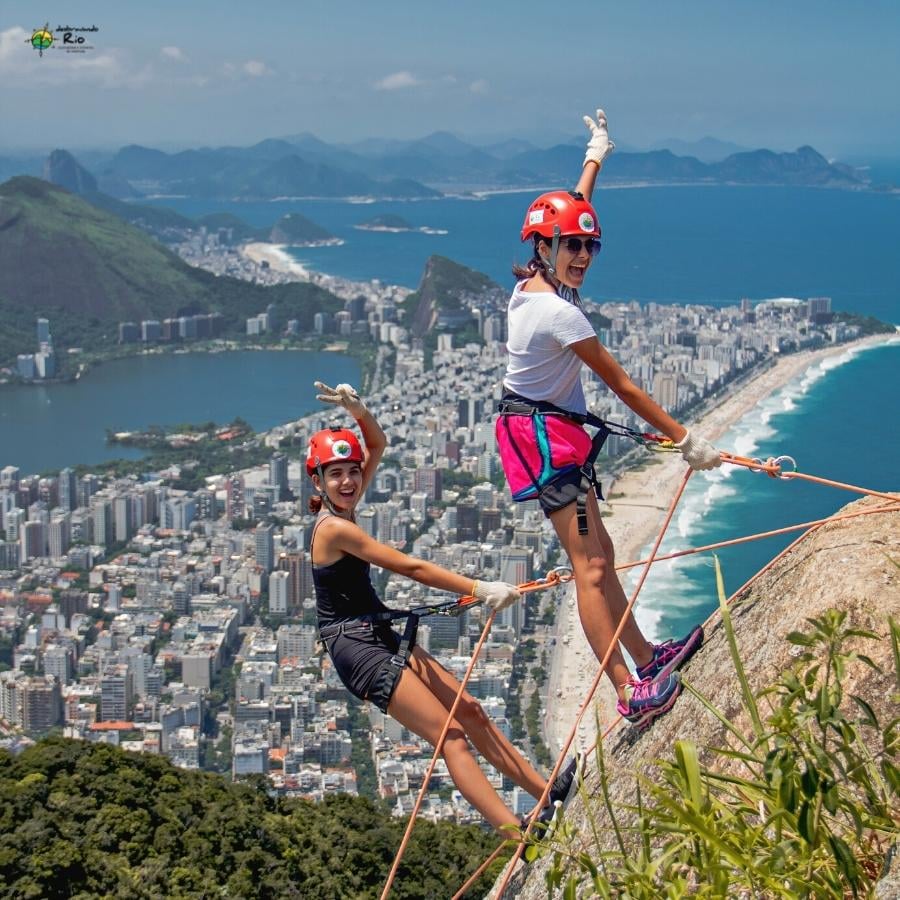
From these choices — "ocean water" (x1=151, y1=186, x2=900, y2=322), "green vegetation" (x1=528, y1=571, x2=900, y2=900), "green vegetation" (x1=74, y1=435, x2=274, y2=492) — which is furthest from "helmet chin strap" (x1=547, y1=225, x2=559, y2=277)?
"ocean water" (x1=151, y1=186, x2=900, y2=322)

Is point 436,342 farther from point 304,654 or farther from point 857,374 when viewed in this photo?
point 304,654

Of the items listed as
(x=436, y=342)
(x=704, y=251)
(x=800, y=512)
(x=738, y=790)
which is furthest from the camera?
(x=704, y=251)

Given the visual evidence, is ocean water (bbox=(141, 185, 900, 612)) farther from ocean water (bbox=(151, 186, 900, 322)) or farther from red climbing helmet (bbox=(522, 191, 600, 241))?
red climbing helmet (bbox=(522, 191, 600, 241))

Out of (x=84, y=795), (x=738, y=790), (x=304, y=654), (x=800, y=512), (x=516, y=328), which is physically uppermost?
(x=516, y=328)

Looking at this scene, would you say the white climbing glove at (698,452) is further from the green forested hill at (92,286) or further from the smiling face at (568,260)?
the green forested hill at (92,286)

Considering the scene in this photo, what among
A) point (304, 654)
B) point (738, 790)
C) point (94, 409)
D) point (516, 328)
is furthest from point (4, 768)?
point (94, 409)

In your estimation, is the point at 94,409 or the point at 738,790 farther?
the point at 94,409

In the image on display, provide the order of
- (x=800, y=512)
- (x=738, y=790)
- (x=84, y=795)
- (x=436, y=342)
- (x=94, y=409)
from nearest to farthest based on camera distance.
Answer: (x=738, y=790) → (x=84, y=795) → (x=800, y=512) → (x=94, y=409) → (x=436, y=342)
